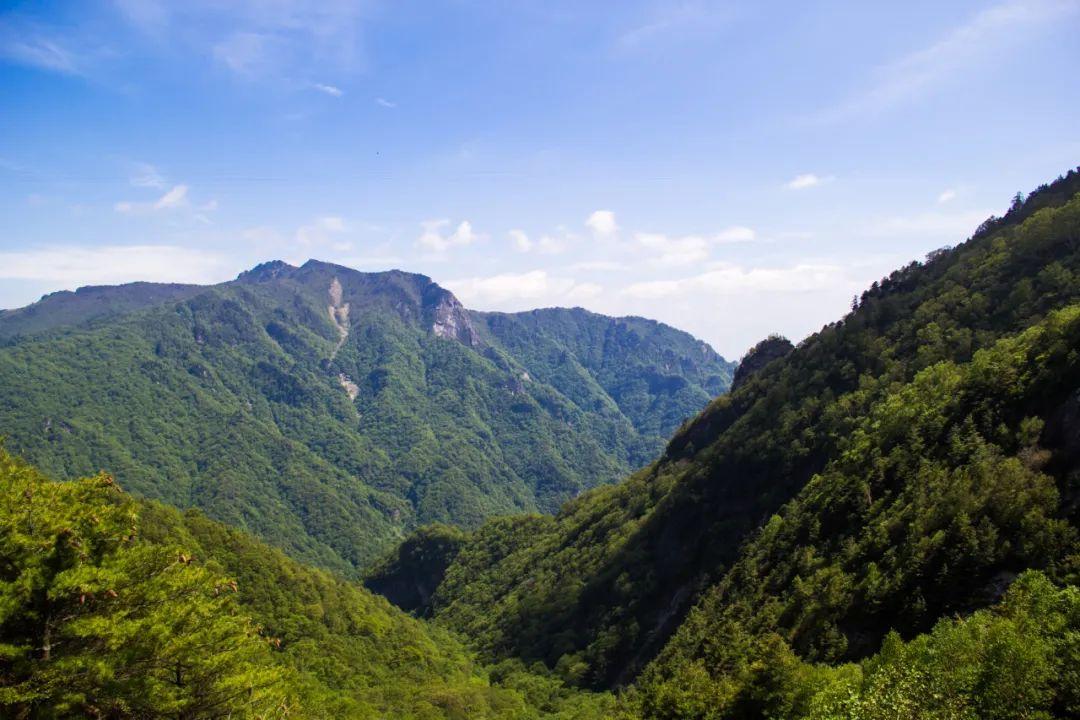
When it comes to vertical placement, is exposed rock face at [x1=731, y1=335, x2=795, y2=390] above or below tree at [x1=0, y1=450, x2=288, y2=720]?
above

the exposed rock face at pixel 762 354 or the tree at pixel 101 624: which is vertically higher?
the exposed rock face at pixel 762 354

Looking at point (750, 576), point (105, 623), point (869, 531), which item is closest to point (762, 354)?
point (750, 576)

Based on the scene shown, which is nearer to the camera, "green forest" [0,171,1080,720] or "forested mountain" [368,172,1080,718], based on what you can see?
"green forest" [0,171,1080,720]

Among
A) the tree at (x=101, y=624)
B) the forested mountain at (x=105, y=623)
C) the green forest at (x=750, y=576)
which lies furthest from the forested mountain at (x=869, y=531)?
the tree at (x=101, y=624)

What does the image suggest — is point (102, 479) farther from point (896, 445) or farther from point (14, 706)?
point (896, 445)

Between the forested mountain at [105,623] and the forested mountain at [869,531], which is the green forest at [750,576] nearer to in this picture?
the forested mountain at [105,623]

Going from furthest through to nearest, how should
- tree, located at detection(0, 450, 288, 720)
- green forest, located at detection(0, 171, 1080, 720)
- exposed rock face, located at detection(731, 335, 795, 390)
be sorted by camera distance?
exposed rock face, located at detection(731, 335, 795, 390), green forest, located at detection(0, 171, 1080, 720), tree, located at detection(0, 450, 288, 720)

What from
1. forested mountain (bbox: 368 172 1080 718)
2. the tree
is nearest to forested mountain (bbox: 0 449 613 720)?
Result: the tree

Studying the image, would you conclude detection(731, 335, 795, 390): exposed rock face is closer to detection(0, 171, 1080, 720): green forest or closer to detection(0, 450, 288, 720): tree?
detection(0, 171, 1080, 720): green forest

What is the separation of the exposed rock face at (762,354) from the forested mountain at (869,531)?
1014 mm

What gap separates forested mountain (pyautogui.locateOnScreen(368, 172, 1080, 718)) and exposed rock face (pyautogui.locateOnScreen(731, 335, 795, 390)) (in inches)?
39.9

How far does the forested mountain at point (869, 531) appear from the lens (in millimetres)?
34062

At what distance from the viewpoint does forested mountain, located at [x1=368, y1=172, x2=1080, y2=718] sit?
34062mm

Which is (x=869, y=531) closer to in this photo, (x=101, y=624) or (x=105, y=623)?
(x=105, y=623)
